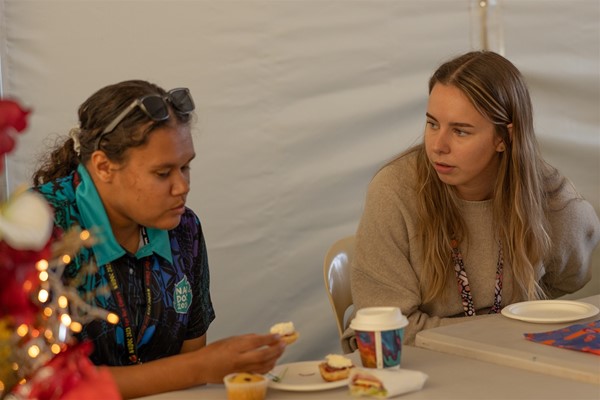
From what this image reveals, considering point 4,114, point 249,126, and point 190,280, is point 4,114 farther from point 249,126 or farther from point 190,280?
point 249,126

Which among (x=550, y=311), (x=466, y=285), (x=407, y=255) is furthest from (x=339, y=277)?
(x=550, y=311)

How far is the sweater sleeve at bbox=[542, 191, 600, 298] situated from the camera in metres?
2.64

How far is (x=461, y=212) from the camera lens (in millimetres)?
2535

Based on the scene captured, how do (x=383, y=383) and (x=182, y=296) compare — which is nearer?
(x=383, y=383)

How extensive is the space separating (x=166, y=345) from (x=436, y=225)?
789mm

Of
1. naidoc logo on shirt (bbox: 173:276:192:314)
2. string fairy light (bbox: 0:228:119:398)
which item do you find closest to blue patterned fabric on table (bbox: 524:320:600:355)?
naidoc logo on shirt (bbox: 173:276:192:314)

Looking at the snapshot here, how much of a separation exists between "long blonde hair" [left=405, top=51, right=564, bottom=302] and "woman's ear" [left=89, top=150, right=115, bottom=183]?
87 centimetres

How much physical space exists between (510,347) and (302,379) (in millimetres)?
454

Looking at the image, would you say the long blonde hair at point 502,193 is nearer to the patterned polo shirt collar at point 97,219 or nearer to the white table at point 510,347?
the white table at point 510,347

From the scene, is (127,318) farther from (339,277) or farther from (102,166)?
(339,277)

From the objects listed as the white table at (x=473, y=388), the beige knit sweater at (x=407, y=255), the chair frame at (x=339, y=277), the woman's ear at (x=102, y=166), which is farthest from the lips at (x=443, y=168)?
the woman's ear at (x=102, y=166)

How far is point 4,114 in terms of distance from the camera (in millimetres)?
872

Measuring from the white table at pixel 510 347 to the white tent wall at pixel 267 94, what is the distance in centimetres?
120

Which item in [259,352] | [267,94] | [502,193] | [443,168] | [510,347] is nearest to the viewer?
[259,352]
